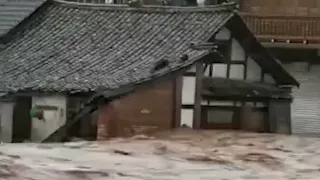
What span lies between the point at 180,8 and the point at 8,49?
254cm

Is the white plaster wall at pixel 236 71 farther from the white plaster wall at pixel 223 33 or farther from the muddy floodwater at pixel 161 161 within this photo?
the muddy floodwater at pixel 161 161

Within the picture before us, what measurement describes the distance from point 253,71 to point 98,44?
7.24 feet

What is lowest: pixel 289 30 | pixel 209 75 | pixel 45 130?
pixel 45 130

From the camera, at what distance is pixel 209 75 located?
8859 millimetres

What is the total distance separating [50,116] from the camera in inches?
376

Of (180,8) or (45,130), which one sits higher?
(180,8)

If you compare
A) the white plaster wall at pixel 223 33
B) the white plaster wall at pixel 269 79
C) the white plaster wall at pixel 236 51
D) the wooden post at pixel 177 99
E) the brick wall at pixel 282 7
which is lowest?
the wooden post at pixel 177 99

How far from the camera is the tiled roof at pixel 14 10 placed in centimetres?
1111

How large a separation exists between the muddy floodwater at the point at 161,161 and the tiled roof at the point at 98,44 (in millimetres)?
4593

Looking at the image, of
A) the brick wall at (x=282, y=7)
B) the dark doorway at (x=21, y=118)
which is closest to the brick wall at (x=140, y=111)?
the dark doorway at (x=21, y=118)

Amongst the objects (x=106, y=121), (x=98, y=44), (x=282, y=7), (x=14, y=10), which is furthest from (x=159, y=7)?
(x=106, y=121)

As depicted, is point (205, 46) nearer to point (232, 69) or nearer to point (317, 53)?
point (232, 69)

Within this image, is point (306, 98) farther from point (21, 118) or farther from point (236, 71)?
point (21, 118)

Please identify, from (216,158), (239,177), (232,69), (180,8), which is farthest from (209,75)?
(239,177)
